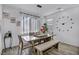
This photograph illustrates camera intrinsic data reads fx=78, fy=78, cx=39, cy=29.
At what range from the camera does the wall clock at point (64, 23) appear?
1566 millimetres

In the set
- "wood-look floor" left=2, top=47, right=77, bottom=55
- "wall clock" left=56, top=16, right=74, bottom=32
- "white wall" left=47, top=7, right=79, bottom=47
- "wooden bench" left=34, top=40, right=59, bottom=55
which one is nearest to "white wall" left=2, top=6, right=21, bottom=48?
"wood-look floor" left=2, top=47, right=77, bottom=55

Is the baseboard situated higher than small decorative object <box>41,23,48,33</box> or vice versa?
small decorative object <box>41,23,48,33</box>

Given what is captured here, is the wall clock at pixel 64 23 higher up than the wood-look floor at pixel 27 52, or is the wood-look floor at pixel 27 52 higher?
the wall clock at pixel 64 23

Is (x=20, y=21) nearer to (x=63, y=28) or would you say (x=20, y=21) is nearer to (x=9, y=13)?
(x=9, y=13)

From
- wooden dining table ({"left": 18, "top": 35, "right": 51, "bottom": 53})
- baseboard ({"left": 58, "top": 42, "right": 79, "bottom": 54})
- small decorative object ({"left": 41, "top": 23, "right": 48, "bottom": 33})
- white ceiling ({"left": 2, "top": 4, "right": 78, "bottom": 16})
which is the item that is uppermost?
white ceiling ({"left": 2, "top": 4, "right": 78, "bottom": 16})

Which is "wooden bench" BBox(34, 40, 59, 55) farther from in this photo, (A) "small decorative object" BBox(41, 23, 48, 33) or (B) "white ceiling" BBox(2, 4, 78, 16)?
(B) "white ceiling" BBox(2, 4, 78, 16)

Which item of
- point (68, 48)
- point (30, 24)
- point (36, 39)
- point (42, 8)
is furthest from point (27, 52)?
point (42, 8)

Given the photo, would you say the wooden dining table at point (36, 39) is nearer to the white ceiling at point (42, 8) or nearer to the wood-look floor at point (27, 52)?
the wood-look floor at point (27, 52)

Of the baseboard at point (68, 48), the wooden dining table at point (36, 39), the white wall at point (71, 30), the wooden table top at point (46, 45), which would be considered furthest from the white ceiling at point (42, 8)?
the baseboard at point (68, 48)

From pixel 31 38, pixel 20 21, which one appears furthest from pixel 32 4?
pixel 31 38

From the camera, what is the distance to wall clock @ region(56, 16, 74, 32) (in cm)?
157

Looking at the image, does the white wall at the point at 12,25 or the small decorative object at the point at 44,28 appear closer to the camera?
the white wall at the point at 12,25
